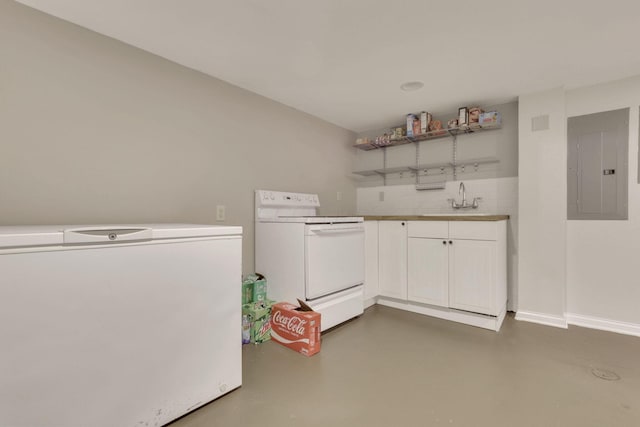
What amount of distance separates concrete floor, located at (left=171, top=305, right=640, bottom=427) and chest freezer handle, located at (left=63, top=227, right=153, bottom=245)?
34.5 inches

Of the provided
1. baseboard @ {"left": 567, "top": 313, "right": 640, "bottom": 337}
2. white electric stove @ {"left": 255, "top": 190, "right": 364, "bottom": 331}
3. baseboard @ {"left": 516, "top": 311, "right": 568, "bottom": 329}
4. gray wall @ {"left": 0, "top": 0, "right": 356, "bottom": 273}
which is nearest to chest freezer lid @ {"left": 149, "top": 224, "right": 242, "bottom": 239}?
gray wall @ {"left": 0, "top": 0, "right": 356, "bottom": 273}

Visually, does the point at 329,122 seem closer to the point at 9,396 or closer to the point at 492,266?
the point at 492,266

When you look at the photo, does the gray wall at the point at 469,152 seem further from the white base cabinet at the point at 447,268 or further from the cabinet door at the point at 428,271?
the cabinet door at the point at 428,271

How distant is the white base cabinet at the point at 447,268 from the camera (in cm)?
242

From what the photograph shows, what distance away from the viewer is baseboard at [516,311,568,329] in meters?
2.50

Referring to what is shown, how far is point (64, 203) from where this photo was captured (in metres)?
1.68

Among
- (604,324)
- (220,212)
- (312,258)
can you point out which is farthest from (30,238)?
(604,324)

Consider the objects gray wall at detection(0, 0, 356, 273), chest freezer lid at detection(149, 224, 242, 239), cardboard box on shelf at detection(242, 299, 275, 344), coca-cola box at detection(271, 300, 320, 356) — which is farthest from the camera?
cardboard box on shelf at detection(242, 299, 275, 344)

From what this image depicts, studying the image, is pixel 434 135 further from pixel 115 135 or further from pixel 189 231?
pixel 115 135

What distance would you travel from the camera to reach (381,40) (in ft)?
6.18

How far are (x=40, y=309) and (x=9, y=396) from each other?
27 cm

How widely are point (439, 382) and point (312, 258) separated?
1.13 meters

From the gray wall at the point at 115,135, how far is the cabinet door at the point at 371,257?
1070 mm

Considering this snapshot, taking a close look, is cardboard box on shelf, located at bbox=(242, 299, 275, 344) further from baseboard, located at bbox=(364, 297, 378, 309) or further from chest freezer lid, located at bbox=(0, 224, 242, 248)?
baseboard, located at bbox=(364, 297, 378, 309)
